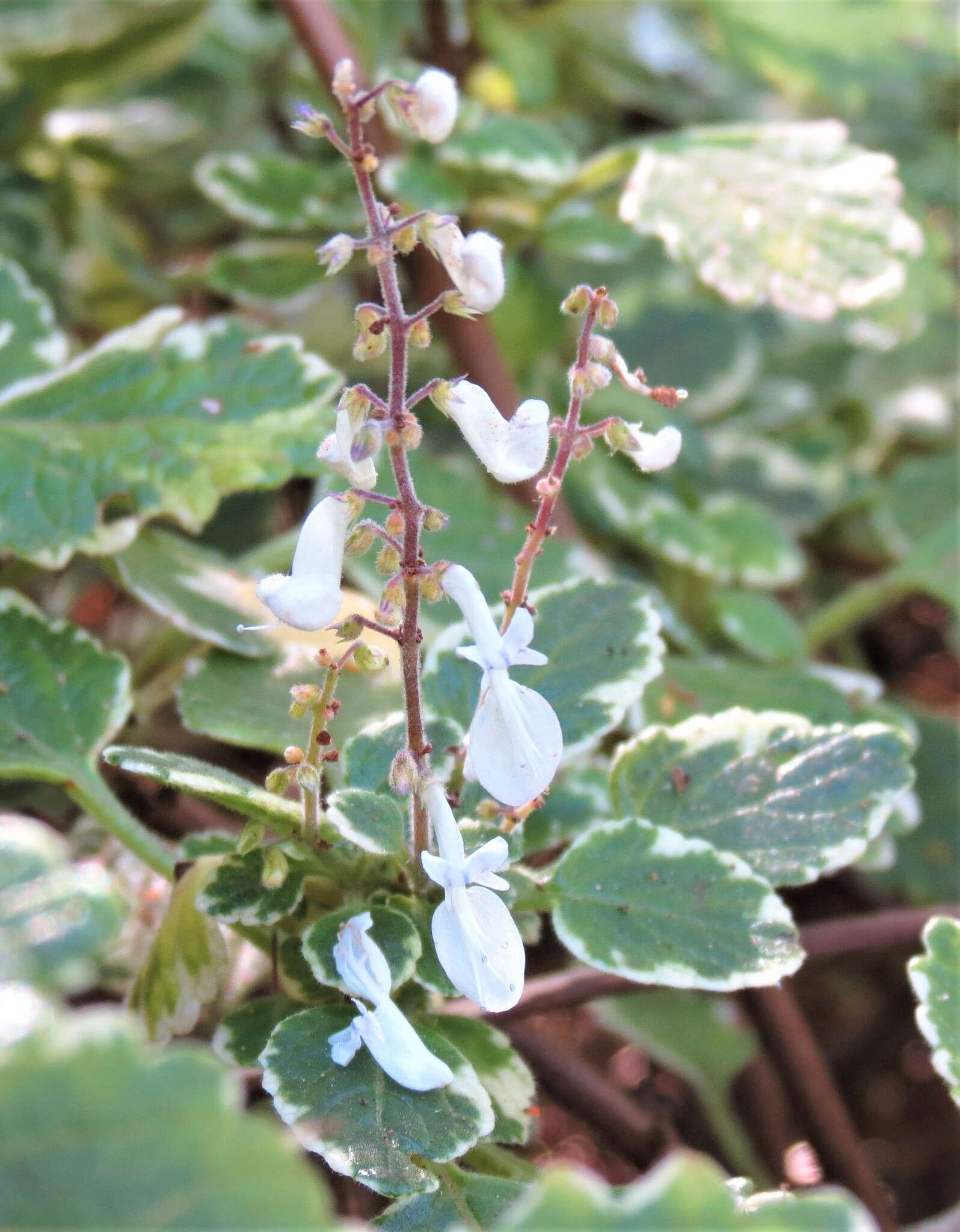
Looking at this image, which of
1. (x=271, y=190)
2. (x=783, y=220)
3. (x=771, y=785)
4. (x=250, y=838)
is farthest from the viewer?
(x=271, y=190)

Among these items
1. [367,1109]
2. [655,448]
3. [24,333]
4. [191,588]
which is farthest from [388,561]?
[24,333]

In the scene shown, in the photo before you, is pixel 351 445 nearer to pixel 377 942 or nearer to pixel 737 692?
pixel 377 942

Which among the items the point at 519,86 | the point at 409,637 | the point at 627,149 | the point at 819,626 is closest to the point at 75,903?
the point at 409,637

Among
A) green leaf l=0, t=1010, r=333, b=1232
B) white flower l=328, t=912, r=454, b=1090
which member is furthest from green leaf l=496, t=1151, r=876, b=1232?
white flower l=328, t=912, r=454, b=1090

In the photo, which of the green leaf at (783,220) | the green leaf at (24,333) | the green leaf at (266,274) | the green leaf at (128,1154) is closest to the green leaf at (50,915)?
the green leaf at (128,1154)

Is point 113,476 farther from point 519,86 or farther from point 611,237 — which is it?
point 519,86

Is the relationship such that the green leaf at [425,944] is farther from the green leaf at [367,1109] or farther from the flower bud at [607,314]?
the flower bud at [607,314]
